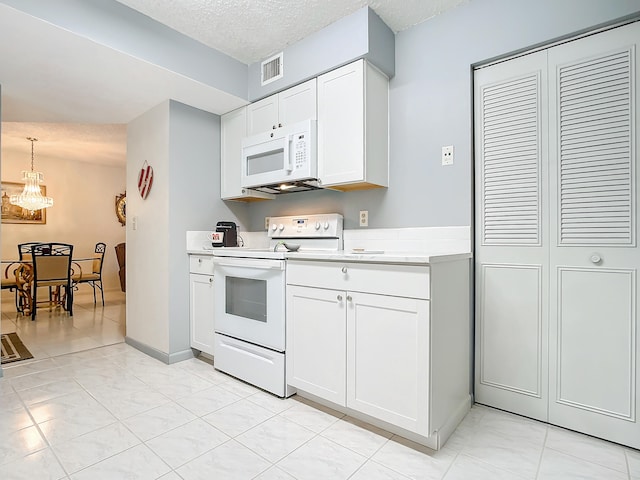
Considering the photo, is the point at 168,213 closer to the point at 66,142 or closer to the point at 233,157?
the point at 233,157

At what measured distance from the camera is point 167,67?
7.64 feet

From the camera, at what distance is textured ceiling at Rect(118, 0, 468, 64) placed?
2104 millimetres

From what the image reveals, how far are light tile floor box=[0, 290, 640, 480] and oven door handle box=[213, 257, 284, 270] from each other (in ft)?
2.63

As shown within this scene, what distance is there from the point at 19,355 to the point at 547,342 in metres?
3.90

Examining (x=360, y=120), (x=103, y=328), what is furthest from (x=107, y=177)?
(x=360, y=120)

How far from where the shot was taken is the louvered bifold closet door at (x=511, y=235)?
190 centimetres

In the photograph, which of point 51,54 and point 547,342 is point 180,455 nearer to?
point 547,342

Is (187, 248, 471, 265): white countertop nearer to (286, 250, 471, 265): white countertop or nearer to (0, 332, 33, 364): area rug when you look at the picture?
(286, 250, 471, 265): white countertop

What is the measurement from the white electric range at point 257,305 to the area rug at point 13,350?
1.73 meters

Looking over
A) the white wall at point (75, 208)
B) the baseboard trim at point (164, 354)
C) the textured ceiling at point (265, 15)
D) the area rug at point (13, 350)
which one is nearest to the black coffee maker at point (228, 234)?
the baseboard trim at point (164, 354)

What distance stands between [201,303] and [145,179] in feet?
3.98

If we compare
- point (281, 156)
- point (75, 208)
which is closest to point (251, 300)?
point (281, 156)

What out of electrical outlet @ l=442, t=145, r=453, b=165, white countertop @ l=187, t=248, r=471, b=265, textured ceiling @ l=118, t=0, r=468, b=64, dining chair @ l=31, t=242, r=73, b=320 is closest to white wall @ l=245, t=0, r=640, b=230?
electrical outlet @ l=442, t=145, r=453, b=165

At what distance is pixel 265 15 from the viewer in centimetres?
222
